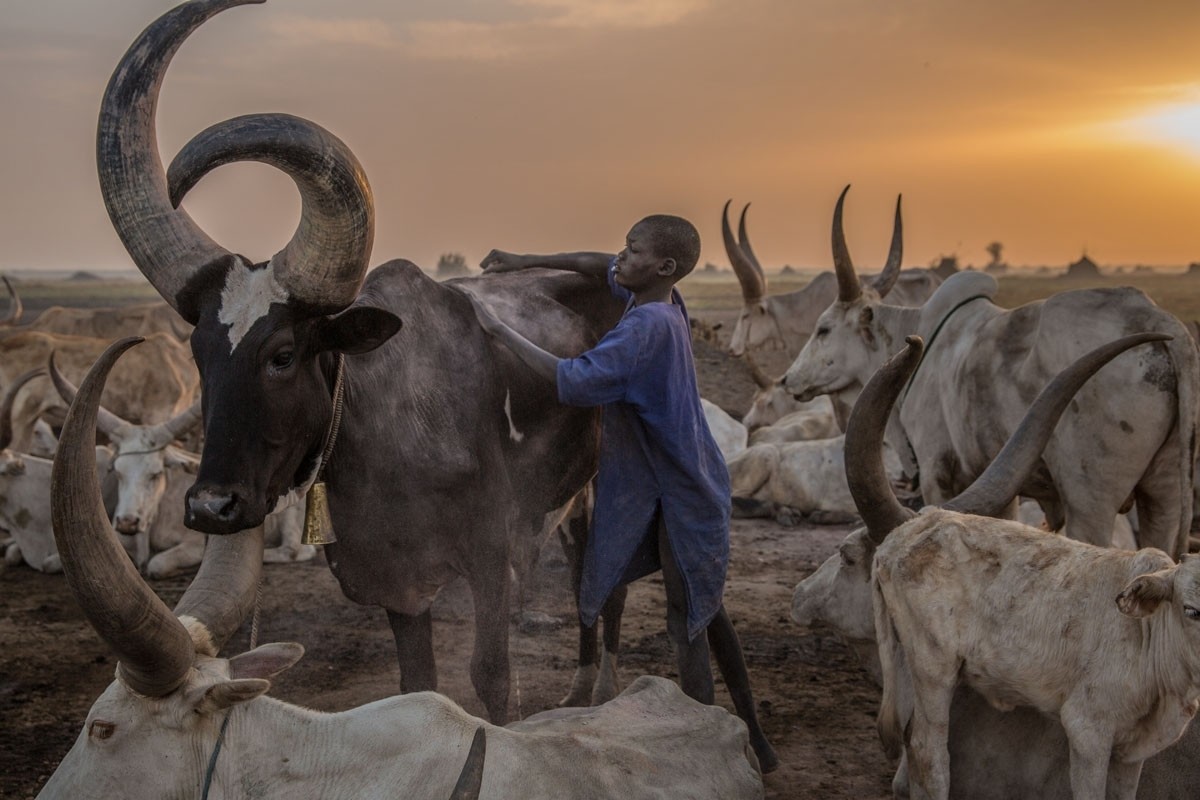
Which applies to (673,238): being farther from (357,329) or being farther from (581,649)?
(581,649)

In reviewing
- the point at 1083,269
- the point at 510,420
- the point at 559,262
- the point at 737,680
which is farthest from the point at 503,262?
the point at 1083,269

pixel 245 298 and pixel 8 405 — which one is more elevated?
pixel 245 298

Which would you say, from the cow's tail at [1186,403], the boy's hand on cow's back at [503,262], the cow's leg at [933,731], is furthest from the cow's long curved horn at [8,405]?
the cow's tail at [1186,403]

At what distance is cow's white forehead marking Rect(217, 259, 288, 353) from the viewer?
12.1 ft

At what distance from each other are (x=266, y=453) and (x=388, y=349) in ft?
2.49

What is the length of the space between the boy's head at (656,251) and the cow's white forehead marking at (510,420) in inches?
23.6

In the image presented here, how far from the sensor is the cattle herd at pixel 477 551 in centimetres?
307

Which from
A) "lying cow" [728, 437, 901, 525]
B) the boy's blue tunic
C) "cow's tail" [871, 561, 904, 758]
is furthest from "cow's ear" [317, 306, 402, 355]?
"lying cow" [728, 437, 901, 525]

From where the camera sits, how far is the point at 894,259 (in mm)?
8305

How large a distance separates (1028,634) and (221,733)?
229 centimetres

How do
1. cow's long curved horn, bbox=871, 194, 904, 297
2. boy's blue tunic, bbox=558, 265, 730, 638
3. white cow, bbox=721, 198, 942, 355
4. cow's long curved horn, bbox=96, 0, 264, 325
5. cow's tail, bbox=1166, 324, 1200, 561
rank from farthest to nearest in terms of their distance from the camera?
white cow, bbox=721, 198, 942, 355 < cow's long curved horn, bbox=871, 194, 904, 297 < cow's tail, bbox=1166, 324, 1200, 561 < boy's blue tunic, bbox=558, 265, 730, 638 < cow's long curved horn, bbox=96, 0, 264, 325

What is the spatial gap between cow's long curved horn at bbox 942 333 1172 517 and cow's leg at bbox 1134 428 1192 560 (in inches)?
53.6

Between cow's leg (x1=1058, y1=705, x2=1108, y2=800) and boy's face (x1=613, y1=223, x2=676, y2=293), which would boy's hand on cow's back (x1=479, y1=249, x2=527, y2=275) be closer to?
boy's face (x1=613, y1=223, x2=676, y2=293)

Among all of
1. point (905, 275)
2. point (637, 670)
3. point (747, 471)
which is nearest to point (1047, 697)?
point (637, 670)
